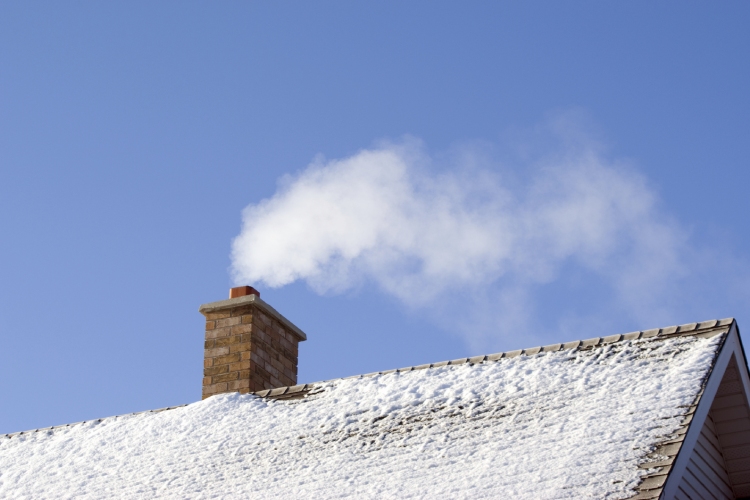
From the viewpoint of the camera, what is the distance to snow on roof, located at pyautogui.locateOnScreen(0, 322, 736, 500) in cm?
807

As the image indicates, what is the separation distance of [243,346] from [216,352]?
378mm

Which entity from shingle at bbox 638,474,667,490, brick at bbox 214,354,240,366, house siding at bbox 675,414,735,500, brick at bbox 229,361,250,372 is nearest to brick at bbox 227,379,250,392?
brick at bbox 229,361,250,372

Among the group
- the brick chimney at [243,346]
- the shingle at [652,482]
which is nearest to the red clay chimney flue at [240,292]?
the brick chimney at [243,346]

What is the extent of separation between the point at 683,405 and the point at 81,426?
726 centimetres

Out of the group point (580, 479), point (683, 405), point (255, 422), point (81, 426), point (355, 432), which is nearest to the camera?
point (580, 479)

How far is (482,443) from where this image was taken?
880 centimetres

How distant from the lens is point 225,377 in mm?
12719

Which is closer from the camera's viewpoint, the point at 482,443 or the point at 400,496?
the point at 400,496

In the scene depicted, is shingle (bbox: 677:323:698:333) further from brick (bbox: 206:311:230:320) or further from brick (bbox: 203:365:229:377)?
brick (bbox: 206:311:230:320)

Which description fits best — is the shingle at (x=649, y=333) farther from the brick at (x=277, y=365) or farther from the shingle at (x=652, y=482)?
the brick at (x=277, y=365)

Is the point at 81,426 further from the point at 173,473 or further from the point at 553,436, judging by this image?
the point at 553,436

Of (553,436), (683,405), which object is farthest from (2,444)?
(683,405)

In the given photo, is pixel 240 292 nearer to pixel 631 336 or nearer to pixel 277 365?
pixel 277 365

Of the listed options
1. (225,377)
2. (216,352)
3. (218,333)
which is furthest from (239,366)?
(218,333)
